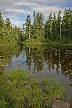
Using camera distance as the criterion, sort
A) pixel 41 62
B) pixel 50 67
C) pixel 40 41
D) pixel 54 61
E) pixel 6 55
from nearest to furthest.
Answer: pixel 50 67 < pixel 41 62 < pixel 54 61 < pixel 6 55 < pixel 40 41

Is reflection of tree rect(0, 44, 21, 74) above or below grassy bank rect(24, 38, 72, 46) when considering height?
above

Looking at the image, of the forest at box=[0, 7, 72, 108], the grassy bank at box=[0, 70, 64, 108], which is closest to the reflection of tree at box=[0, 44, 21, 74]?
the forest at box=[0, 7, 72, 108]

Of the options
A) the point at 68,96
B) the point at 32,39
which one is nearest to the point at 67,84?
the point at 68,96

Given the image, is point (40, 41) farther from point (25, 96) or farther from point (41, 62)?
point (25, 96)

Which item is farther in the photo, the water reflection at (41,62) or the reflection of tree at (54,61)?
the reflection of tree at (54,61)

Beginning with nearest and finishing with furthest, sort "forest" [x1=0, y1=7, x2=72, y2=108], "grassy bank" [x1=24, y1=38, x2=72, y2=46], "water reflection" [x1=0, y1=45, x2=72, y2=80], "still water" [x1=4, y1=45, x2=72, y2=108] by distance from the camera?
1. "still water" [x1=4, y1=45, x2=72, y2=108]
2. "water reflection" [x1=0, y1=45, x2=72, y2=80]
3. "forest" [x1=0, y1=7, x2=72, y2=108]
4. "grassy bank" [x1=24, y1=38, x2=72, y2=46]

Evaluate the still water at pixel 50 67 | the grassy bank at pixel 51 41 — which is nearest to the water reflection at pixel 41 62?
the still water at pixel 50 67

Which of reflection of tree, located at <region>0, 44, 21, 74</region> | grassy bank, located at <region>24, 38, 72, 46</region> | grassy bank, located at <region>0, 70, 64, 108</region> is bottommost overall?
grassy bank, located at <region>24, 38, 72, 46</region>

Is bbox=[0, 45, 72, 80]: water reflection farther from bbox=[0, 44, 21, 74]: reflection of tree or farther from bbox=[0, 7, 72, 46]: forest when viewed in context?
bbox=[0, 7, 72, 46]: forest

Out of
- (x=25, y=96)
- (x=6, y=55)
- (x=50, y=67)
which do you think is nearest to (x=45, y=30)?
(x=6, y=55)

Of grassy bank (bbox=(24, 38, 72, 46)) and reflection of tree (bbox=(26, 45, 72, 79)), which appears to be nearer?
reflection of tree (bbox=(26, 45, 72, 79))

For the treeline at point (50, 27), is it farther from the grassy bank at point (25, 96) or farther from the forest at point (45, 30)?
the grassy bank at point (25, 96)

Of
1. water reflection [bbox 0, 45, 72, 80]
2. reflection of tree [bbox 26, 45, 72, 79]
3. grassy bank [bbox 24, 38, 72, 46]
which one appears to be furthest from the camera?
grassy bank [bbox 24, 38, 72, 46]

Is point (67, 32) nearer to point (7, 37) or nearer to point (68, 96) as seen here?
point (7, 37)
